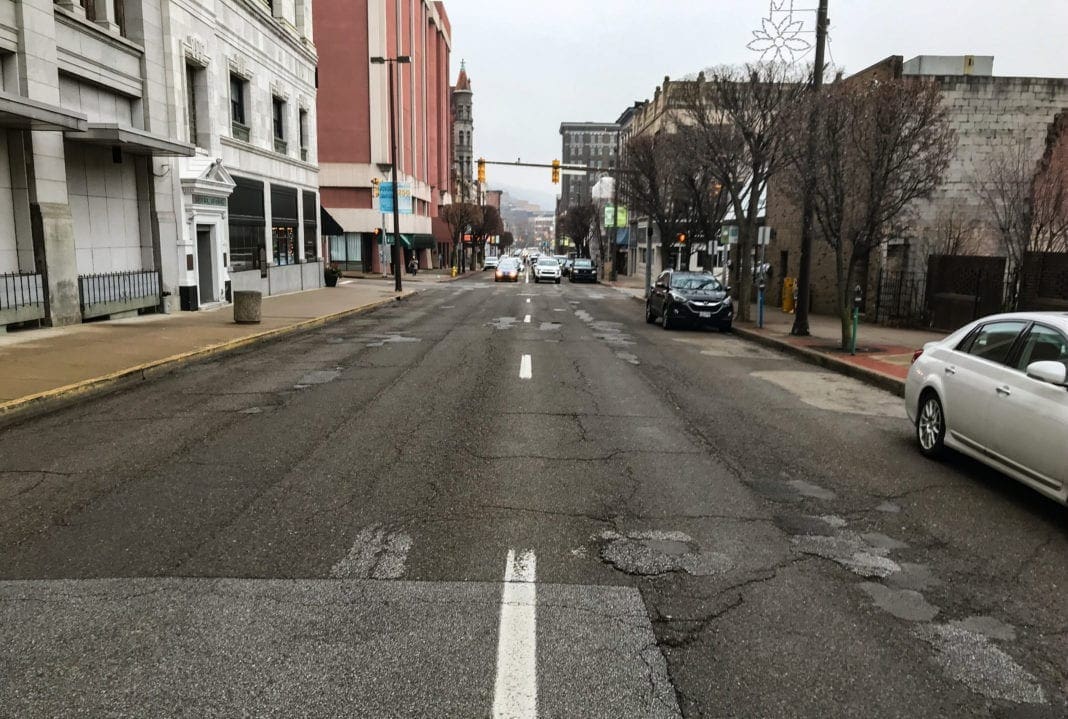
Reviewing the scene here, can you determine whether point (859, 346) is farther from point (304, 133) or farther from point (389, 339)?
point (304, 133)

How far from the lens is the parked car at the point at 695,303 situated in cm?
2081

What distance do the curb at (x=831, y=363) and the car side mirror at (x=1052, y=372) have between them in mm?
6066

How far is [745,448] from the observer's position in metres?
8.03

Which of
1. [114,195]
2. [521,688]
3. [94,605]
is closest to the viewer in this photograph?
[521,688]

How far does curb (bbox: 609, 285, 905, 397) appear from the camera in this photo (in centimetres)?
1216

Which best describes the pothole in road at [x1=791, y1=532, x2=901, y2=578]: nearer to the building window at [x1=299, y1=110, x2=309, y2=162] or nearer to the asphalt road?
the asphalt road

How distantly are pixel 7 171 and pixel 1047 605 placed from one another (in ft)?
59.8

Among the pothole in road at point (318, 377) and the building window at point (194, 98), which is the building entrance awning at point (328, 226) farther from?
the pothole in road at point (318, 377)

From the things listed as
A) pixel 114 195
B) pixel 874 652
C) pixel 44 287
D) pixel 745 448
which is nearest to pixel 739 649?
pixel 874 652

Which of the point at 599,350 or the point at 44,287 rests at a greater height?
the point at 44,287

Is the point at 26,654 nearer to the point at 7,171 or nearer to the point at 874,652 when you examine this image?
the point at 874,652

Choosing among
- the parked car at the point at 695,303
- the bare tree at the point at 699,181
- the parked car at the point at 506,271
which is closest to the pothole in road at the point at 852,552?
the parked car at the point at 695,303

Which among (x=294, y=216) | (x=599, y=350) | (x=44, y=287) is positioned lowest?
(x=599, y=350)

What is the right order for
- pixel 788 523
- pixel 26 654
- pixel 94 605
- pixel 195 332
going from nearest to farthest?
pixel 26 654 → pixel 94 605 → pixel 788 523 → pixel 195 332
